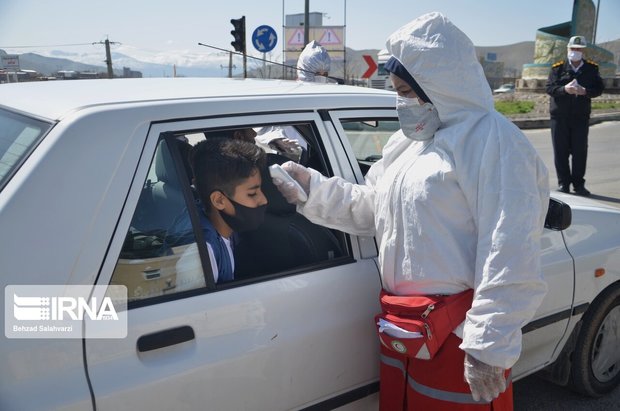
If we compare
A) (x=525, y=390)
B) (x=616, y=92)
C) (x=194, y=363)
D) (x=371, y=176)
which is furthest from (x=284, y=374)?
(x=616, y=92)

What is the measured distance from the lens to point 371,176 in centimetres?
225

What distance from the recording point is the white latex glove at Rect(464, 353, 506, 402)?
65.1 inches

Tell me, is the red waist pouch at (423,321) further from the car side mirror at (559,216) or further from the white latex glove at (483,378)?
the car side mirror at (559,216)

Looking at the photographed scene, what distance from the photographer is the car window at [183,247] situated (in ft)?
5.28

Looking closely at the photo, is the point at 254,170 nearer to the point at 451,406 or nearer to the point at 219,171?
the point at 219,171

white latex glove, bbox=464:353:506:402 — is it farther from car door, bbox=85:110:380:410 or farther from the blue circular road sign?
the blue circular road sign

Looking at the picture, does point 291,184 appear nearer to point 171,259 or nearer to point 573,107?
point 171,259

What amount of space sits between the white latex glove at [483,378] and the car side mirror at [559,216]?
2.66 feet

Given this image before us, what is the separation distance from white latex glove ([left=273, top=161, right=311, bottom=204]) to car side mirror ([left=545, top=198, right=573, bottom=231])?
104 centimetres

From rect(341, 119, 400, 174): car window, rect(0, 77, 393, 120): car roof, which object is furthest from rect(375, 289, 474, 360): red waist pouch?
rect(0, 77, 393, 120): car roof

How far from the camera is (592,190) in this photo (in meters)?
7.82

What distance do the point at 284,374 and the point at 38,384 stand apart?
0.77 metres

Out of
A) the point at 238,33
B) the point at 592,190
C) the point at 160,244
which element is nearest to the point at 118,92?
the point at 160,244

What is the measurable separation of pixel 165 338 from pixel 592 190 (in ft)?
25.6
